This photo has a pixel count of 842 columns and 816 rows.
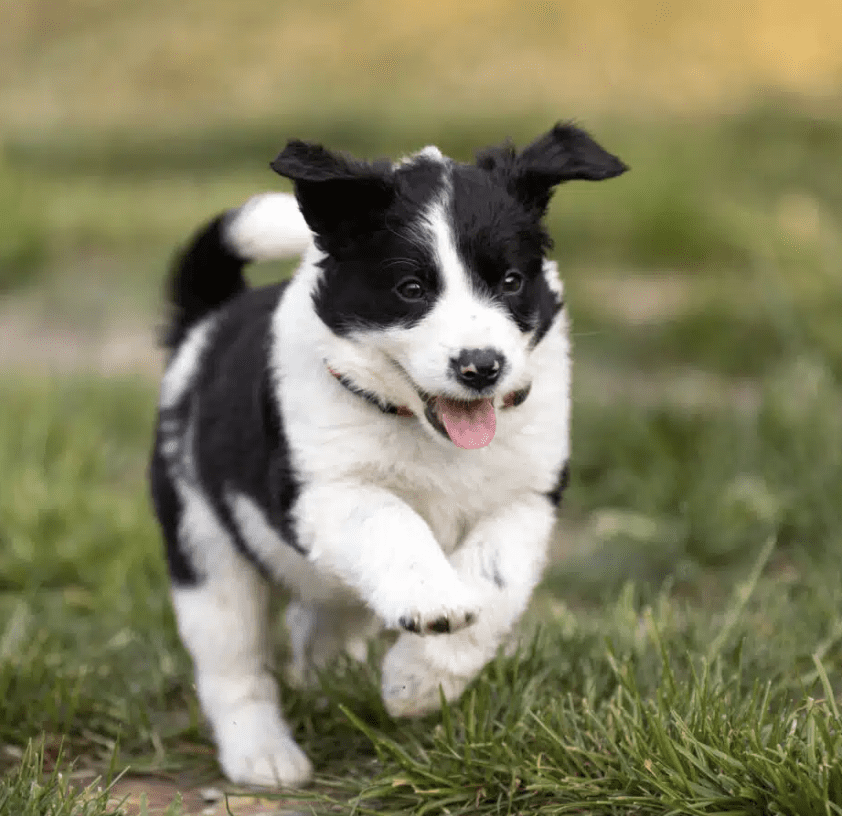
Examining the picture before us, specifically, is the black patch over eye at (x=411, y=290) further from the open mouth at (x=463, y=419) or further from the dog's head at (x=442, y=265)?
the open mouth at (x=463, y=419)

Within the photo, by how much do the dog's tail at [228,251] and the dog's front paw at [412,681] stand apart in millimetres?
1026

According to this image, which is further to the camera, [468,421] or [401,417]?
[401,417]

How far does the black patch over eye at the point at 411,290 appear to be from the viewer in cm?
276

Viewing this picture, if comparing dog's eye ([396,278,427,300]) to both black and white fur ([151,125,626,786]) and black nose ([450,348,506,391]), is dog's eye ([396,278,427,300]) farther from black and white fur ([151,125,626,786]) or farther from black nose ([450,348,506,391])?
black nose ([450,348,506,391])

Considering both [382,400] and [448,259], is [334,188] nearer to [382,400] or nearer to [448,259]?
[448,259]

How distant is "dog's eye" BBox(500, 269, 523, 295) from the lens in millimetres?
2795

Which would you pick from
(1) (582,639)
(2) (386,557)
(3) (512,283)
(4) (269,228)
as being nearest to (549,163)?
(3) (512,283)

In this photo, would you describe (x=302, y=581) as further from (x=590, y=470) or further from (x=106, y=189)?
(x=106, y=189)

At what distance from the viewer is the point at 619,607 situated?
3717mm

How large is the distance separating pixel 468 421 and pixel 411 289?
0.30m

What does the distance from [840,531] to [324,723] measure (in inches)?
75.5

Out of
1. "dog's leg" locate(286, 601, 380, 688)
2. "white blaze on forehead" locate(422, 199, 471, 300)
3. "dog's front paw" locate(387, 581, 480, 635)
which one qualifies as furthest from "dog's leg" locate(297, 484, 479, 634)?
"dog's leg" locate(286, 601, 380, 688)

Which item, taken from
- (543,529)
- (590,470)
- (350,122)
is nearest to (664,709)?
(543,529)

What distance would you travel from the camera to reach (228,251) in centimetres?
369
